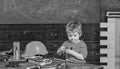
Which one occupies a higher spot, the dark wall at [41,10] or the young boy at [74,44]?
the dark wall at [41,10]

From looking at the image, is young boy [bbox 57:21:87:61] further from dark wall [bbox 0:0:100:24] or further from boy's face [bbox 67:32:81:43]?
dark wall [bbox 0:0:100:24]

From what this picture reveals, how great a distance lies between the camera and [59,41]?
4.20m

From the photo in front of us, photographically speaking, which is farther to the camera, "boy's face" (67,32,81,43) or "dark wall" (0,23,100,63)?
"dark wall" (0,23,100,63)

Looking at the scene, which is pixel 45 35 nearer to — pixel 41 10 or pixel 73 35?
pixel 41 10

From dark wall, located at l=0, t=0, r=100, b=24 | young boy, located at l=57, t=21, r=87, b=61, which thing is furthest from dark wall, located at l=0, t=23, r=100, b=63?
young boy, located at l=57, t=21, r=87, b=61

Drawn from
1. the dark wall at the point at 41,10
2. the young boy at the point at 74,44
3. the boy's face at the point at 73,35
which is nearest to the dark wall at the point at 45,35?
the dark wall at the point at 41,10

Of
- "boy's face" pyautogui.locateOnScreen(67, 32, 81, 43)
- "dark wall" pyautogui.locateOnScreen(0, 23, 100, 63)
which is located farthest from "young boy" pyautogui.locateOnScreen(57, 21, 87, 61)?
"dark wall" pyautogui.locateOnScreen(0, 23, 100, 63)

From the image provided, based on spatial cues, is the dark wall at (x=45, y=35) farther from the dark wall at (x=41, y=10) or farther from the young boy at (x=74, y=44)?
the young boy at (x=74, y=44)

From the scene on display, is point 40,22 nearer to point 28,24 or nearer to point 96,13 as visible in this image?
point 28,24

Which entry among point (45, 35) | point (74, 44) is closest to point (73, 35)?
point (74, 44)

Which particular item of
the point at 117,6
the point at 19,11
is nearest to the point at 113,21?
the point at 117,6

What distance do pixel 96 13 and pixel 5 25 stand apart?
1.47 meters

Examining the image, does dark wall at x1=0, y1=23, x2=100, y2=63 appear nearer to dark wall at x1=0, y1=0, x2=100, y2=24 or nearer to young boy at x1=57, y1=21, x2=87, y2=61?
dark wall at x1=0, y1=0, x2=100, y2=24

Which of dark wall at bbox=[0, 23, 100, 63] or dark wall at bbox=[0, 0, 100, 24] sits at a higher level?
dark wall at bbox=[0, 0, 100, 24]
